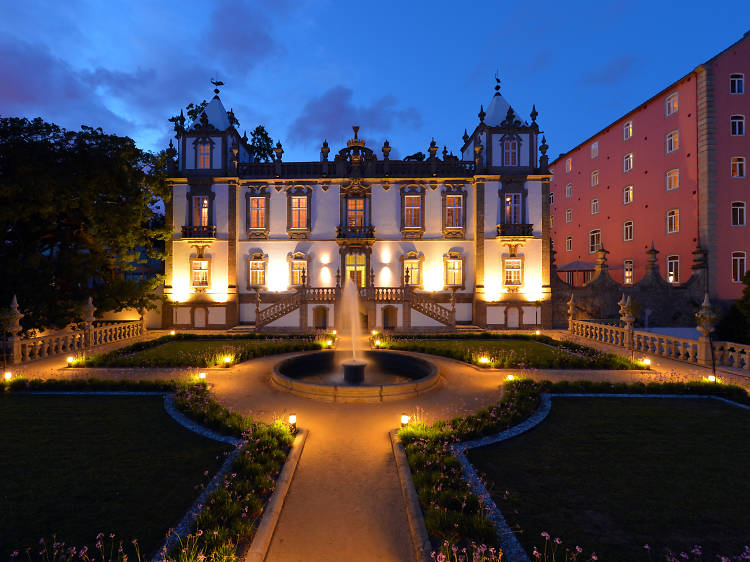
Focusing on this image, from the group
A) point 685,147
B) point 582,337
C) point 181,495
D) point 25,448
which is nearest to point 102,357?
point 25,448

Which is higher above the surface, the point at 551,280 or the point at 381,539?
the point at 551,280

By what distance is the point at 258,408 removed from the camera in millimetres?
9055

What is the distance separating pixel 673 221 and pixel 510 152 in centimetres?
1298

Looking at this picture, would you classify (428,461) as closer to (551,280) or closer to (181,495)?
(181,495)

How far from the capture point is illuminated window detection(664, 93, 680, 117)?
83.7 feet

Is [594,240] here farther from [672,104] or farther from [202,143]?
[202,143]

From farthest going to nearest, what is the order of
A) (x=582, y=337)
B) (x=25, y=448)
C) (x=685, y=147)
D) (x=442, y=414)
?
(x=685, y=147) → (x=582, y=337) → (x=442, y=414) → (x=25, y=448)

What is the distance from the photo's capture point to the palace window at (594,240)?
109 feet

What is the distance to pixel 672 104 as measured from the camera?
26.0 meters

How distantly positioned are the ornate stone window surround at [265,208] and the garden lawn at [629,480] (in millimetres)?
22374

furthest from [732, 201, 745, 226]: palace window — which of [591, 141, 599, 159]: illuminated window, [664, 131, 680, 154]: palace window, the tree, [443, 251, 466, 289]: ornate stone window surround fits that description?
the tree

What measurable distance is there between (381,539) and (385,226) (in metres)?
22.8

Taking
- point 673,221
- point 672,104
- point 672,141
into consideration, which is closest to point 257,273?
point 673,221

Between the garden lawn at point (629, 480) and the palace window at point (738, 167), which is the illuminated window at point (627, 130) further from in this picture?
the garden lawn at point (629, 480)
